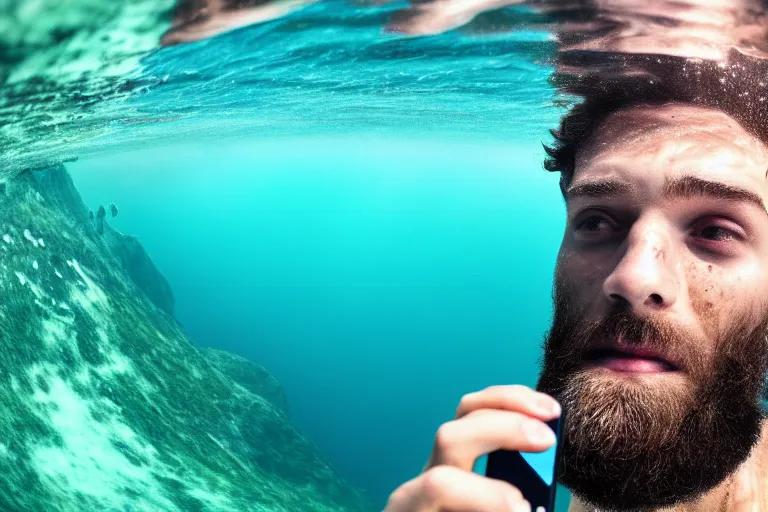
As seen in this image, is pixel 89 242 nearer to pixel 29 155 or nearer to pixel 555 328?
pixel 29 155

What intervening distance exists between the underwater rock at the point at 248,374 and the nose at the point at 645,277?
22.9 meters

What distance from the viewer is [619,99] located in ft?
11.1

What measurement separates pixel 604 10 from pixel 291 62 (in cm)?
378

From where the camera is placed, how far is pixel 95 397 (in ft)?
37.2

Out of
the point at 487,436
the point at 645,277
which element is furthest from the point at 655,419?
the point at 487,436

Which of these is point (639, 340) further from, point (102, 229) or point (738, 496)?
point (102, 229)

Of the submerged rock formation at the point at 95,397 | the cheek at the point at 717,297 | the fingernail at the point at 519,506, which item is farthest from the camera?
the submerged rock formation at the point at 95,397

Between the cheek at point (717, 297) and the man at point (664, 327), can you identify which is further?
the cheek at point (717, 297)

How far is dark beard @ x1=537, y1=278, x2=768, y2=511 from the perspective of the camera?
1622 mm

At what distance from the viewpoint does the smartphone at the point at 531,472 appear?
113 centimetres

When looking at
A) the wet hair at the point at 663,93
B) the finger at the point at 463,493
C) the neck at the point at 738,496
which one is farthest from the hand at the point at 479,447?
the wet hair at the point at 663,93

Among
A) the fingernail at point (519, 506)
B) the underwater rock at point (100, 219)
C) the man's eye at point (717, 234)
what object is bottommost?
the fingernail at point (519, 506)

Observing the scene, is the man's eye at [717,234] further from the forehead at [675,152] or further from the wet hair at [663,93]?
the wet hair at [663,93]

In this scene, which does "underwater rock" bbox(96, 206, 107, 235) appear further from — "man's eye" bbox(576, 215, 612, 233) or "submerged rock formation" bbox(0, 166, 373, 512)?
"man's eye" bbox(576, 215, 612, 233)
